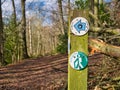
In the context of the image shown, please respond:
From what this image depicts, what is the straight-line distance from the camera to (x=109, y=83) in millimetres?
8484

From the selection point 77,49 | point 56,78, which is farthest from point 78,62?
point 56,78

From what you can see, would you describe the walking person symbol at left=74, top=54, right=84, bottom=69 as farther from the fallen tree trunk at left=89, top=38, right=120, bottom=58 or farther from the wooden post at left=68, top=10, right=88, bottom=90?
the fallen tree trunk at left=89, top=38, right=120, bottom=58

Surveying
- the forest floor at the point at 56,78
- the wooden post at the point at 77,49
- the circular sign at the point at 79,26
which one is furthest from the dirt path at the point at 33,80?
the circular sign at the point at 79,26

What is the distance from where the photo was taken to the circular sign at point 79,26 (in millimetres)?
5008

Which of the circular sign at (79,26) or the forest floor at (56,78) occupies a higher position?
the circular sign at (79,26)

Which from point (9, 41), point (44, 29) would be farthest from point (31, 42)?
point (9, 41)

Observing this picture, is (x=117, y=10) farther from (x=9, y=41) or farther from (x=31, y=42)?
(x=31, y=42)

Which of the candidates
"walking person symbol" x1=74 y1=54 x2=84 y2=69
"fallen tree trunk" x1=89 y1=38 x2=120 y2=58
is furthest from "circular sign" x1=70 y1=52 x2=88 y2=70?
"fallen tree trunk" x1=89 y1=38 x2=120 y2=58

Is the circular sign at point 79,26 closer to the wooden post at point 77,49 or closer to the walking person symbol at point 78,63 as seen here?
the wooden post at point 77,49

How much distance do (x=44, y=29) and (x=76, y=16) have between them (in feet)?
182

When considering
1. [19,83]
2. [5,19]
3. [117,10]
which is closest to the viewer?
[117,10]

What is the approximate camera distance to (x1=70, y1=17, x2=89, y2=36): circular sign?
5.01 m

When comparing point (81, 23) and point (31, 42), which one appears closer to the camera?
point (81, 23)

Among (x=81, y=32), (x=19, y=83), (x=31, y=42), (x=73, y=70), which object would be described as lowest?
(x=31, y=42)
